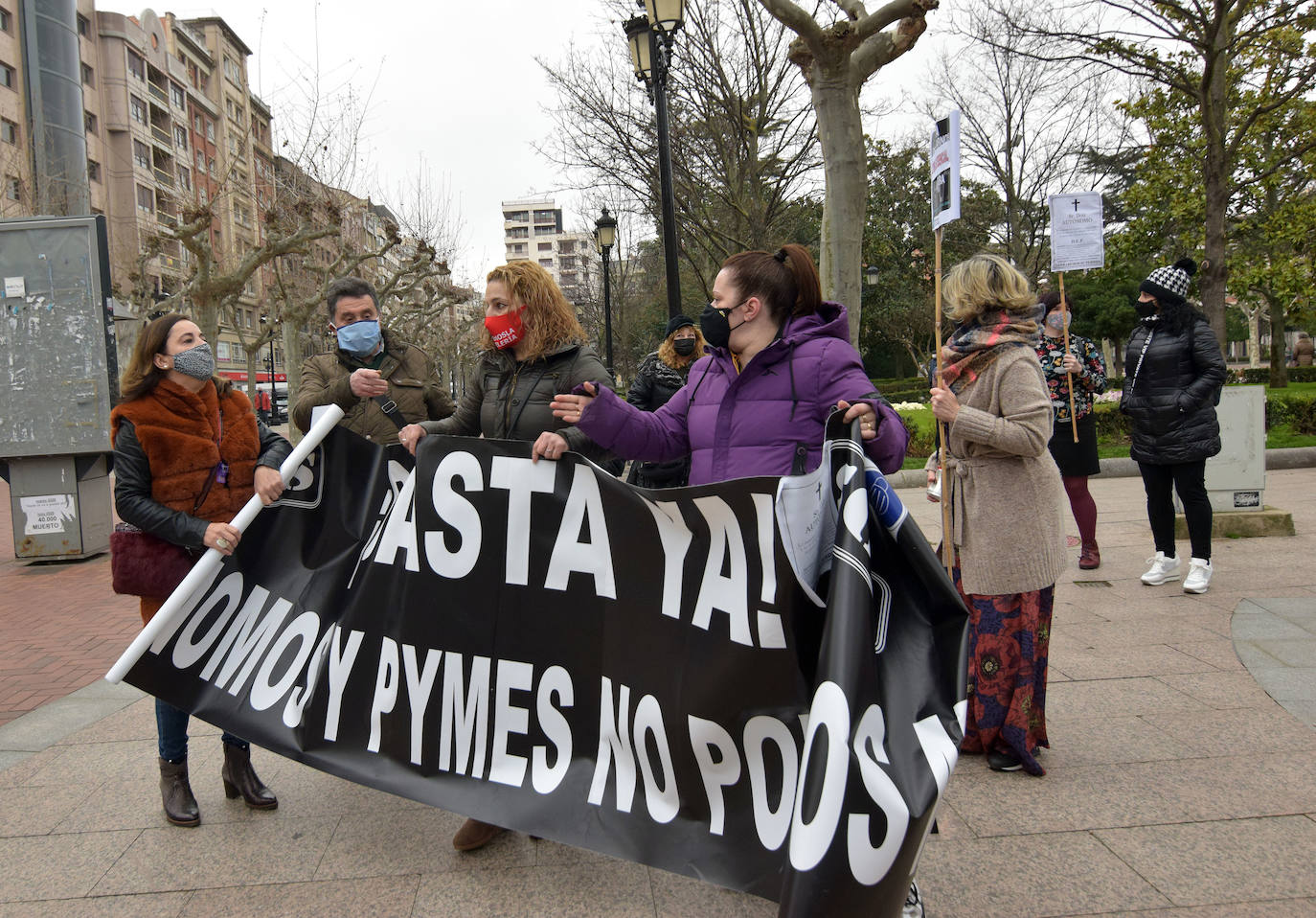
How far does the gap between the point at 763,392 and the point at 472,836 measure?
1.68 metres

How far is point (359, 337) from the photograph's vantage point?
3678 millimetres

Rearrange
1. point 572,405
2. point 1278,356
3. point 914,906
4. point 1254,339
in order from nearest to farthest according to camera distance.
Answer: point 914,906 → point 572,405 → point 1278,356 → point 1254,339

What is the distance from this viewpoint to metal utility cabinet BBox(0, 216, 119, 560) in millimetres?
8625

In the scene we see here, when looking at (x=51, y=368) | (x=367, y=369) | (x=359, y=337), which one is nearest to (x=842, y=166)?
(x=359, y=337)

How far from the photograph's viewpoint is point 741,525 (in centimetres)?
243

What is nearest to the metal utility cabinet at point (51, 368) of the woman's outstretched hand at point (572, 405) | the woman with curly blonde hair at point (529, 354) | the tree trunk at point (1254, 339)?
the woman with curly blonde hair at point (529, 354)

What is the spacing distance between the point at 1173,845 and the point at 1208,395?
367cm

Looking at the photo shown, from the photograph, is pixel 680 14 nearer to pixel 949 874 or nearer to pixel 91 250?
pixel 91 250

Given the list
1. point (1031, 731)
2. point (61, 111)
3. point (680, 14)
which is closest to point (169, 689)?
point (1031, 731)

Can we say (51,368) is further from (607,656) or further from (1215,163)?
(1215,163)

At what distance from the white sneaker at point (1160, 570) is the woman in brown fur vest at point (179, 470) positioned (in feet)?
17.7

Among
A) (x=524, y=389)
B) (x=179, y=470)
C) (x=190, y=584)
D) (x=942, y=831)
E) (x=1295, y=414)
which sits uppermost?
(x=524, y=389)

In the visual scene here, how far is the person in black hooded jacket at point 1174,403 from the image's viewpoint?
221 inches

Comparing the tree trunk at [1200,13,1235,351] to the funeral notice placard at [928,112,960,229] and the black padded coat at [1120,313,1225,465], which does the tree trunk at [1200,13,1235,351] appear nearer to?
the black padded coat at [1120,313,1225,465]
